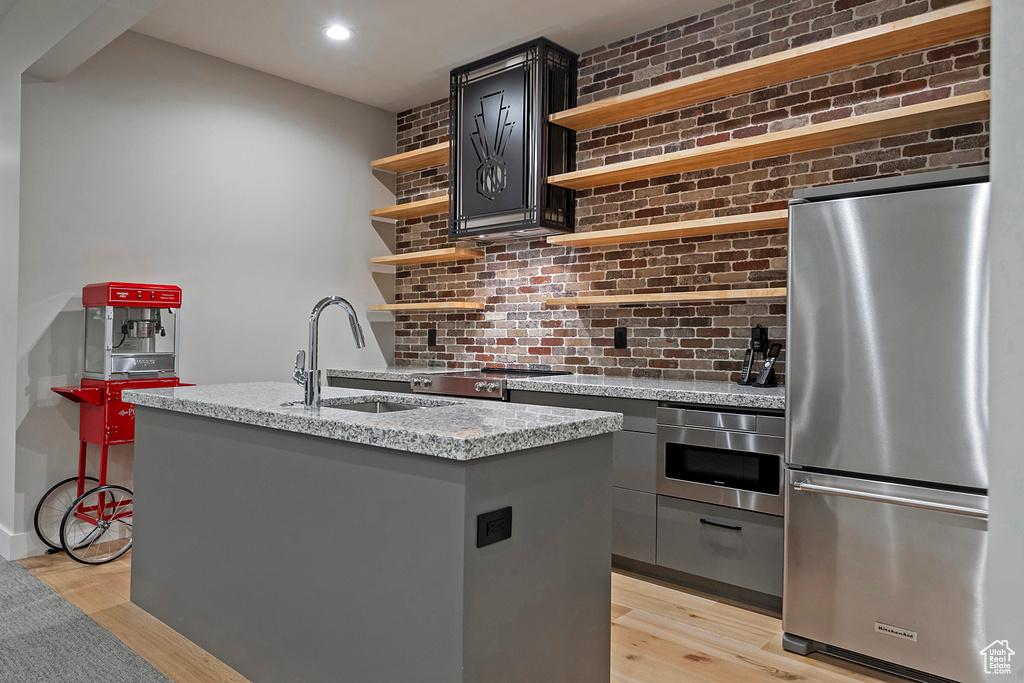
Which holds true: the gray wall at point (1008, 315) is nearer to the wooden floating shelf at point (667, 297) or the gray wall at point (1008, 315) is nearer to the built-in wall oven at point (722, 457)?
the built-in wall oven at point (722, 457)

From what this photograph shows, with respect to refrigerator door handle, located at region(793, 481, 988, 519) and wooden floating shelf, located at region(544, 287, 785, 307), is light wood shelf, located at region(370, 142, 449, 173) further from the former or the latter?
refrigerator door handle, located at region(793, 481, 988, 519)

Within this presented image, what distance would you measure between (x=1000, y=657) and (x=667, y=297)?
3313 mm

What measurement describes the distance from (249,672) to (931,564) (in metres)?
2.24

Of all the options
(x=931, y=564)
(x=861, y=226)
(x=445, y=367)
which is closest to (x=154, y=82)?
(x=445, y=367)

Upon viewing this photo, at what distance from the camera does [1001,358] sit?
236 millimetres

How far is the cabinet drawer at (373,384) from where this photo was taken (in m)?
4.19

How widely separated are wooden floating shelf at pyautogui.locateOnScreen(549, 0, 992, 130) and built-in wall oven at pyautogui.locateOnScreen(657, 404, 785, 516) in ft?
5.46

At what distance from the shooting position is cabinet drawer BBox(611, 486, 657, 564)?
3.08m

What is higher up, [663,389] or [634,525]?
[663,389]

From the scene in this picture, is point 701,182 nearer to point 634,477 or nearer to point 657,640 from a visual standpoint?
point 634,477

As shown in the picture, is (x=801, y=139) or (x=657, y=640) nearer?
(x=657, y=640)

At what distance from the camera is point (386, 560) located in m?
1.67

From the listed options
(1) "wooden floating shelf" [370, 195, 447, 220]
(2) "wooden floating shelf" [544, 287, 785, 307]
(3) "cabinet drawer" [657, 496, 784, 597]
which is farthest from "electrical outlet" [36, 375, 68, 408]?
(3) "cabinet drawer" [657, 496, 784, 597]

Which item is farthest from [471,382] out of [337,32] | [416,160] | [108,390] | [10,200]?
[10,200]
